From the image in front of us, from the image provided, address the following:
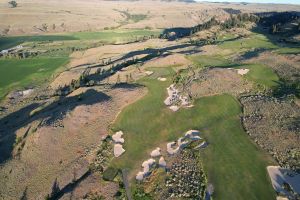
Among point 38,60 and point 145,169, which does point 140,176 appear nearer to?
point 145,169

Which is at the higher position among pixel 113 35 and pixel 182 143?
pixel 182 143

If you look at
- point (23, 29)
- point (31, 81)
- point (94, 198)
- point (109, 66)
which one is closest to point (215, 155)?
point (94, 198)

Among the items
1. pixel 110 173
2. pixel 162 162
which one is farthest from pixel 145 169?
pixel 110 173

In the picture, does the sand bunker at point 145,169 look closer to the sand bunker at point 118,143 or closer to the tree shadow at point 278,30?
the sand bunker at point 118,143

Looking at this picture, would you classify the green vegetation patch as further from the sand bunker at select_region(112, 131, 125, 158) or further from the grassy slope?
the grassy slope

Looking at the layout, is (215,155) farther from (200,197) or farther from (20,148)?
(20,148)

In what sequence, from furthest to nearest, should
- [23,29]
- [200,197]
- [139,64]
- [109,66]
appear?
[23,29] → [109,66] → [139,64] → [200,197]

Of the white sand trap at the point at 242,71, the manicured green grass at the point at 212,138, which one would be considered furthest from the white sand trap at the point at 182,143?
the white sand trap at the point at 242,71
